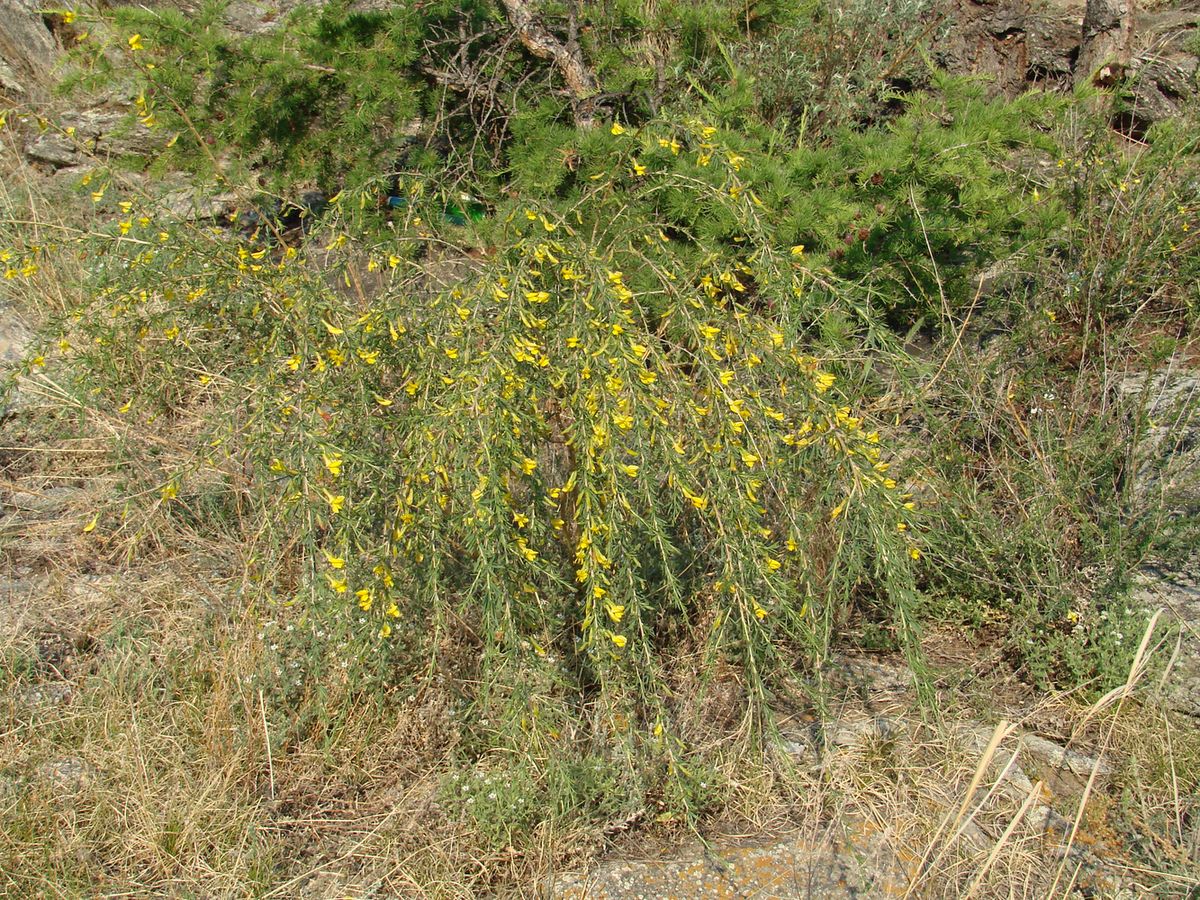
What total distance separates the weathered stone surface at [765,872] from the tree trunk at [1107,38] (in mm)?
4188

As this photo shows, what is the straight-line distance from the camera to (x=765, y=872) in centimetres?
231

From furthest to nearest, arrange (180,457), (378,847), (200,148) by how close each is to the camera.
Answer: (200,148), (180,457), (378,847)

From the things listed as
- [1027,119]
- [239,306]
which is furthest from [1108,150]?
[239,306]

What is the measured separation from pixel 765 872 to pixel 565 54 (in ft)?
10.5

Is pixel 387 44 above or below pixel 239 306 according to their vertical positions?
above

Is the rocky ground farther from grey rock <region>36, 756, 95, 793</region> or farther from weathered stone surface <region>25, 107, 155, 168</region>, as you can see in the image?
weathered stone surface <region>25, 107, 155, 168</region>

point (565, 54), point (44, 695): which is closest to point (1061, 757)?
point (44, 695)

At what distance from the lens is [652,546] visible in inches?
112

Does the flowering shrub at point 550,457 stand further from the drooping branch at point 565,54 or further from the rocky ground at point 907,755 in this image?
the drooping branch at point 565,54

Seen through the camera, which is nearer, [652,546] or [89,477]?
[652,546]

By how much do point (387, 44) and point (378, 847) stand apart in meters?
3.14

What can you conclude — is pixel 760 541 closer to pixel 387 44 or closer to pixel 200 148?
pixel 387 44

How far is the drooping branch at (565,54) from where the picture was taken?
12.9ft

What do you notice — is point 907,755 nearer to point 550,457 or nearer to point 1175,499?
Answer: point 1175,499
